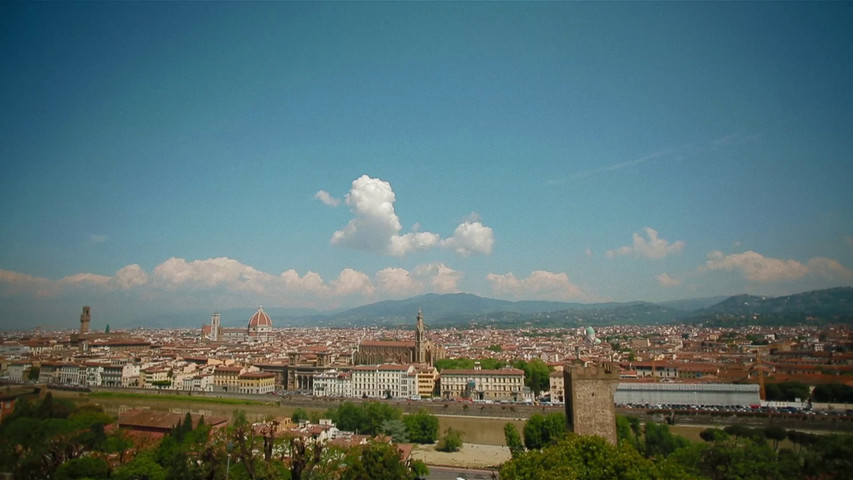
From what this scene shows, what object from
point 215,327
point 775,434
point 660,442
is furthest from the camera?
point 215,327

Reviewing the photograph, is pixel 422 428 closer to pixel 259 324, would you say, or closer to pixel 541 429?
pixel 541 429

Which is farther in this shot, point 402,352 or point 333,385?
point 402,352

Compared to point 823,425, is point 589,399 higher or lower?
higher

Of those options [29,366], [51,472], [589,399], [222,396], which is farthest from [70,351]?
[589,399]

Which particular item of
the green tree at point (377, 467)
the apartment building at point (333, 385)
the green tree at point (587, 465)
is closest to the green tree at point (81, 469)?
the green tree at point (377, 467)

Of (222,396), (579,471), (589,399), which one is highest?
(589,399)

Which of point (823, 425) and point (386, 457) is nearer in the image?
point (386, 457)

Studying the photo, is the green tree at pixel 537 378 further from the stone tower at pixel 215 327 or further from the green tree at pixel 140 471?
the stone tower at pixel 215 327

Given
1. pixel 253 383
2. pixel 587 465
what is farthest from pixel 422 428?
pixel 253 383

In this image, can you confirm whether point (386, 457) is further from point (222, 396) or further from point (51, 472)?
point (222, 396)
